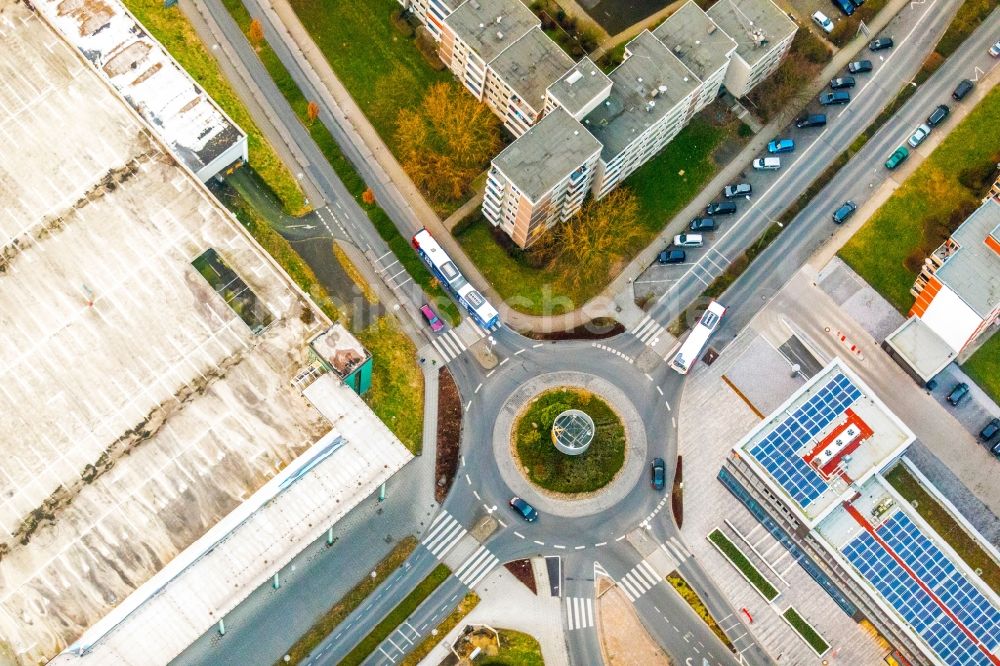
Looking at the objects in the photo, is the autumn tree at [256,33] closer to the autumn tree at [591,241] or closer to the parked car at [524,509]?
the autumn tree at [591,241]

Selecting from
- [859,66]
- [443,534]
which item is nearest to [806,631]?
[443,534]

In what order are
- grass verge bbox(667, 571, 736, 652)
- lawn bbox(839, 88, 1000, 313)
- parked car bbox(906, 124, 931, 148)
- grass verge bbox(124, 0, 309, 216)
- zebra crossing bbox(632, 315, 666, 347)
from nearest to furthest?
grass verge bbox(667, 571, 736, 652)
zebra crossing bbox(632, 315, 666, 347)
lawn bbox(839, 88, 1000, 313)
grass verge bbox(124, 0, 309, 216)
parked car bbox(906, 124, 931, 148)

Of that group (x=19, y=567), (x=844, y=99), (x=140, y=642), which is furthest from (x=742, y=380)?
(x=19, y=567)

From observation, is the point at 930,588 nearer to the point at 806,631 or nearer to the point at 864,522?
the point at 864,522

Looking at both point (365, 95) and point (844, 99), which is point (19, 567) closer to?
point (365, 95)

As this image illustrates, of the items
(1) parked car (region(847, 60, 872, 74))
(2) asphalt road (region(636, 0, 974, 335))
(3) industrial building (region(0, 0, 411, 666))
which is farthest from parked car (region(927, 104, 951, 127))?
(3) industrial building (region(0, 0, 411, 666))

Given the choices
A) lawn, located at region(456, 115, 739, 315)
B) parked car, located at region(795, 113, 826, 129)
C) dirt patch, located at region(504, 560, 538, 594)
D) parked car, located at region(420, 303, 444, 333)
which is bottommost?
dirt patch, located at region(504, 560, 538, 594)

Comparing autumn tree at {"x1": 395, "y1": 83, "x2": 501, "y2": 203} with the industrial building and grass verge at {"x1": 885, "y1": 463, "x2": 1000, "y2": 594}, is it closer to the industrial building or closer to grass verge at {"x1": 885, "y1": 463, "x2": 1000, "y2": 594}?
the industrial building
